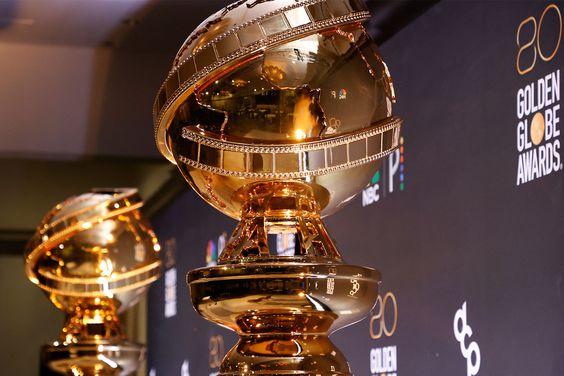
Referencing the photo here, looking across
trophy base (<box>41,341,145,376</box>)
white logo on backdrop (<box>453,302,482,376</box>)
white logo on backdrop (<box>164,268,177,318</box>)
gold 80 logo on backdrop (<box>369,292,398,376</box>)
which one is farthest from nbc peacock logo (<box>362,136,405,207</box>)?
white logo on backdrop (<box>164,268,177,318</box>)

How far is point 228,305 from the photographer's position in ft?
2.72

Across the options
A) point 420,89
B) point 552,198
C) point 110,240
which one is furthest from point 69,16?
point 110,240

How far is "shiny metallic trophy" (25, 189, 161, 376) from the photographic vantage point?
58.2 inches

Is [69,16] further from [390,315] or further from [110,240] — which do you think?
[110,240]

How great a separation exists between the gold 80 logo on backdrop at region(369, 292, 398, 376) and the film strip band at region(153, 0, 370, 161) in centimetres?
253

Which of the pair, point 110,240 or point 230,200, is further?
point 110,240

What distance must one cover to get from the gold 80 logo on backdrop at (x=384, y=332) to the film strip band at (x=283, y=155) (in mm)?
2485

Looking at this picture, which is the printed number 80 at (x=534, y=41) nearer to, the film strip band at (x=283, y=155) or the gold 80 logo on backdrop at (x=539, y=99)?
the gold 80 logo on backdrop at (x=539, y=99)

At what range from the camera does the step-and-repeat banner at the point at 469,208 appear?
2455 mm

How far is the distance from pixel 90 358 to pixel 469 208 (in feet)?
5.50

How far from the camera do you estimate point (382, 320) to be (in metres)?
3.48

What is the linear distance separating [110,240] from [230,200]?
63 cm

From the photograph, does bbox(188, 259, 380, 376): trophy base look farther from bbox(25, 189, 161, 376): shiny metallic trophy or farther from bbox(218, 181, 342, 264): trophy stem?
bbox(25, 189, 161, 376): shiny metallic trophy

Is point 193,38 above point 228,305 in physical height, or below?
above
